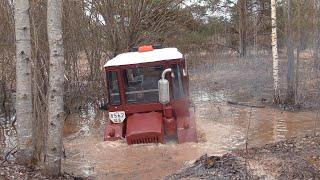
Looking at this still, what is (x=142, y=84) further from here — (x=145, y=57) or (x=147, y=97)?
(x=145, y=57)

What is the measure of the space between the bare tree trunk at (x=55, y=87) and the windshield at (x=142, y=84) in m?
3.39

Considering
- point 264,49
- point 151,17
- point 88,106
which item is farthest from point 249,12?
point 88,106

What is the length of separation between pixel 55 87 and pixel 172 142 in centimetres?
379

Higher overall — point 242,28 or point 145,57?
point 242,28

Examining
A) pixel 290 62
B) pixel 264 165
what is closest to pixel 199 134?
pixel 264 165

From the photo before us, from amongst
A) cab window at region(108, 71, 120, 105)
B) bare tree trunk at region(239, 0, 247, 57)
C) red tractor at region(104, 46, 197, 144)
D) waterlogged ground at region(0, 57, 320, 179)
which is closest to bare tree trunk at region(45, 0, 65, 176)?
waterlogged ground at region(0, 57, 320, 179)

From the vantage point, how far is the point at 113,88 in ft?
33.8

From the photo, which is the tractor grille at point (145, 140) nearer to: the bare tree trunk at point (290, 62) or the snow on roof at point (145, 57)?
the snow on roof at point (145, 57)

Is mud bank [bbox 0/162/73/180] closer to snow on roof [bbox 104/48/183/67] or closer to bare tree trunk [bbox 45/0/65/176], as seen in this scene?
bare tree trunk [bbox 45/0/65/176]

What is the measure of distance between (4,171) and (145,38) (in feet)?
35.0

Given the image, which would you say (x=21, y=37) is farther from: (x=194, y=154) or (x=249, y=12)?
(x=249, y=12)

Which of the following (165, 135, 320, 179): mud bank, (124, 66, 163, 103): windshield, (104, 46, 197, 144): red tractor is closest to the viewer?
(165, 135, 320, 179): mud bank

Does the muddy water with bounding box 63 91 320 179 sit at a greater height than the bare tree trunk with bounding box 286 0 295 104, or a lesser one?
lesser

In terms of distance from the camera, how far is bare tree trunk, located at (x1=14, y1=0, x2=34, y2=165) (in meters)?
7.09
